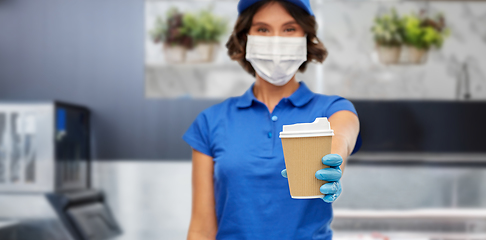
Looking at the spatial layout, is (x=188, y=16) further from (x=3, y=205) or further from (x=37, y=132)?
(x=3, y=205)

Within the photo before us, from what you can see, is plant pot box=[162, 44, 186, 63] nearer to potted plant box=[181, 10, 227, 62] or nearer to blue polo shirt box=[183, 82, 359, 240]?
potted plant box=[181, 10, 227, 62]

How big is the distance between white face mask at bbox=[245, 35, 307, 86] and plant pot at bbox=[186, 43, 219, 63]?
106 cm

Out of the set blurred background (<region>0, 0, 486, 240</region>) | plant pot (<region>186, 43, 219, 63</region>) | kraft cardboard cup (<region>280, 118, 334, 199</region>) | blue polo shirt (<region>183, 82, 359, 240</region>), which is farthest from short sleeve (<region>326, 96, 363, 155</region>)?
plant pot (<region>186, 43, 219, 63</region>)

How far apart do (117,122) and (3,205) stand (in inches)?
24.1

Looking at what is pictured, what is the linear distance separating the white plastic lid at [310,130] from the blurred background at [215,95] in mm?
1434

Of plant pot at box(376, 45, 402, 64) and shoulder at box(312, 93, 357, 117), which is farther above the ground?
plant pot at box(376, 45, 402, 64)

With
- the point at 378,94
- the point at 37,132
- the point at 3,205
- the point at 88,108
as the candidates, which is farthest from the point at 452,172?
the point at 3,205

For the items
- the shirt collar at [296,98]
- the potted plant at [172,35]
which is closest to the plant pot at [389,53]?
the potted plant at [172,35]

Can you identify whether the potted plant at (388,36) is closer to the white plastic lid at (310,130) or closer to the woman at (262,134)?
the woman at (262,134)

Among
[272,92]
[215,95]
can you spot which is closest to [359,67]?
[215,95]

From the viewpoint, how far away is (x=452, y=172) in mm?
2217

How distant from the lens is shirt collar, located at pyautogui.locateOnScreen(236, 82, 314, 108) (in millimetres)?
1125

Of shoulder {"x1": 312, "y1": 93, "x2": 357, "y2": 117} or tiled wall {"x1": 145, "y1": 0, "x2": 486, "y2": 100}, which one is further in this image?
tiled wall {"x1": 145, "y1": 0, "x2": 486, "y2": 100}

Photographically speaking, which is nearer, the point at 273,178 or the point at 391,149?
the point at 273,178
